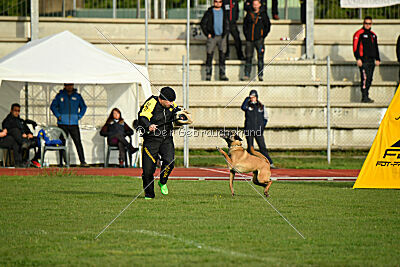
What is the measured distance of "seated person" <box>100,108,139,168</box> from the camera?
21438mm

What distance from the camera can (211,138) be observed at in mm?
24656

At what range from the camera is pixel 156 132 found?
41.6ft

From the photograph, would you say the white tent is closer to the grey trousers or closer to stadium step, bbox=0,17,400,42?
the grey trousers

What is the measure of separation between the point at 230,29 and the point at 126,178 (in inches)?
379

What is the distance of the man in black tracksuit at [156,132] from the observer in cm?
1250

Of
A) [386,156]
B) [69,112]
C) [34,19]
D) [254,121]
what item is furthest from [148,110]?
[34,19]

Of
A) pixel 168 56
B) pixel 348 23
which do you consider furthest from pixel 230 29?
pixel 348 23

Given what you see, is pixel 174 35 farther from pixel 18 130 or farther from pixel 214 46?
pixel 18 130

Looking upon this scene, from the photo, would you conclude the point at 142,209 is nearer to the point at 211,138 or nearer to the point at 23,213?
the point at 23,213

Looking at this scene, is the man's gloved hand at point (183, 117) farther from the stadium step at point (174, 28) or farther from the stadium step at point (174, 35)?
the stadium step at point (174, 28)

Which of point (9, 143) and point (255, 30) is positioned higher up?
point (255, 30)

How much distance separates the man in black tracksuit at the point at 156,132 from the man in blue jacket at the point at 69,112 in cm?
905

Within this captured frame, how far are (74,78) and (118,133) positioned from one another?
221 centimetres

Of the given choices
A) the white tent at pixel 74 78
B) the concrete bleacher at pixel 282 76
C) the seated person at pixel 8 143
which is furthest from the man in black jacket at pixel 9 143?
the concrete bleacher at pixel 282 76
